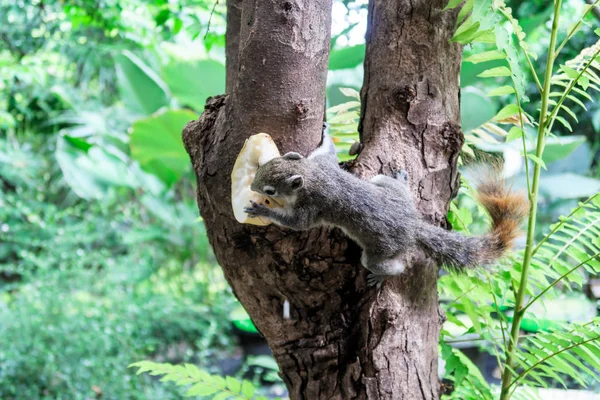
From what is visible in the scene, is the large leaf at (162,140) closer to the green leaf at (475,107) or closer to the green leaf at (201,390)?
the green leaf at (475,107)

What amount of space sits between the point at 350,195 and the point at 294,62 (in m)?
0.30

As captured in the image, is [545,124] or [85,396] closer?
[545,124]

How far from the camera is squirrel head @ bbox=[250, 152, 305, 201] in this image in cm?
105

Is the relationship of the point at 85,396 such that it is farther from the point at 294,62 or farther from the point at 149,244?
the point at 294,62

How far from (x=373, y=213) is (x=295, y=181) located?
0.61ft

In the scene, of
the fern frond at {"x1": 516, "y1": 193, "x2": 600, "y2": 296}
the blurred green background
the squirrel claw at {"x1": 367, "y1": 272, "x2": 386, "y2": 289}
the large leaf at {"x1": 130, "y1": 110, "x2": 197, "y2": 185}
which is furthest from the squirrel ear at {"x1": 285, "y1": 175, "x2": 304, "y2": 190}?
the large leaf at {"x1": 130, "y1": 110, "x2": 197, "y2": 185}

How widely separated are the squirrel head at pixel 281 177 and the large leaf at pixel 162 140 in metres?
1.62

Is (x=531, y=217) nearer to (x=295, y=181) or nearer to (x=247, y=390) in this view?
(x=295, y=181)

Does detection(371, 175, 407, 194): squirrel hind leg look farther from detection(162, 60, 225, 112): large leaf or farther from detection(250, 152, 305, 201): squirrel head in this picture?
detection(162, 60, 225, 112): large leaf

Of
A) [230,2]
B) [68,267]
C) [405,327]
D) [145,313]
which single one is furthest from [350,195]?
[68,267]

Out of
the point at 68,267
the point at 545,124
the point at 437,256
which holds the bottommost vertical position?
the point at 68,267

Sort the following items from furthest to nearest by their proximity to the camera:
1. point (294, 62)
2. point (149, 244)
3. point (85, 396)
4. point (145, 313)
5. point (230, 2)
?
point (149, 244) → point (145, 313) → point (85, 396) → point (230, 2) → point (294, 62)

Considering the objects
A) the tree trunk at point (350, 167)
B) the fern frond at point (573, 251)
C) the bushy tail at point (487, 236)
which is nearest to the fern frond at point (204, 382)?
the tree trunk at point (350, 167)

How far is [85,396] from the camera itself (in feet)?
8.86
